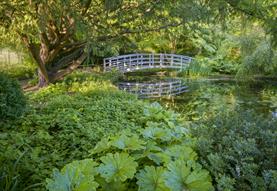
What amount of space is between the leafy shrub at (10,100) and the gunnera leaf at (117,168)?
3.20 metres

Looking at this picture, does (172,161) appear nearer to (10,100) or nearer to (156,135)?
(156,135)

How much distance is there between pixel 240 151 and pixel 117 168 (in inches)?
27.0

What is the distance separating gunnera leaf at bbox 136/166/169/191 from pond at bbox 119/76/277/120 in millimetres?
7395

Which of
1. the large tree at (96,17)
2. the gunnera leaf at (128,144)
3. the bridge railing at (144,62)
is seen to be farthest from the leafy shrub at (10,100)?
the bridge railing at (144,62)

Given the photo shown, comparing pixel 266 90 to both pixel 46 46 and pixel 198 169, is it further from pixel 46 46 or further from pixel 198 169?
pixel 198 169

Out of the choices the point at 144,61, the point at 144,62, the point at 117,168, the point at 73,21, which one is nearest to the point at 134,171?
the point at 117,168

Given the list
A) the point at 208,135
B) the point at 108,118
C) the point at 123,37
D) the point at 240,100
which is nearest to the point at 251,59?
the point at 240,100

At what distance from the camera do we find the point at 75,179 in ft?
5.98

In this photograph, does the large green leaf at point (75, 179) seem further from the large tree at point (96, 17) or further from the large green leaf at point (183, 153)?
the large tree at point (96, 17)

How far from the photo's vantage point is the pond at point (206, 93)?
11.1 meters

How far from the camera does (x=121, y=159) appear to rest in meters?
1.97

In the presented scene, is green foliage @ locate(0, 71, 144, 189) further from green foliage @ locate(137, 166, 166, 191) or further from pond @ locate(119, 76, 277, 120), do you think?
pond @ locate(119, 76, 277, 120)

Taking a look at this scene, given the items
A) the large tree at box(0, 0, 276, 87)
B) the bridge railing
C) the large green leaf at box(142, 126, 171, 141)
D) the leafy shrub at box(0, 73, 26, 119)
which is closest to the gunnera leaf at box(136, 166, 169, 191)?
the large green leaf at box(142, 126, 171, 141)

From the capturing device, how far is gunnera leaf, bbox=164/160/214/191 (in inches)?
68.6
